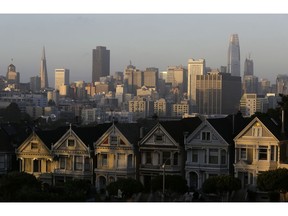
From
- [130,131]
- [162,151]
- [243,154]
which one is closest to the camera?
[243,154]

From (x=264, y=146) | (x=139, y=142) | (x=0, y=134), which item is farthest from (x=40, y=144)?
(x=264, y=146)

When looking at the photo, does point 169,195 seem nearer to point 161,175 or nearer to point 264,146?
point 161,175

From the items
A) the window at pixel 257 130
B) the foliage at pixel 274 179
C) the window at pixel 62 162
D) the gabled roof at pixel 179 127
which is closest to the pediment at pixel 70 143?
the window at pixel 62 162

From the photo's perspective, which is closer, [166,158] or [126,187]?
[126,187]

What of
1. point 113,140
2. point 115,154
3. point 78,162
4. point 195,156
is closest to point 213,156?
point 195,156

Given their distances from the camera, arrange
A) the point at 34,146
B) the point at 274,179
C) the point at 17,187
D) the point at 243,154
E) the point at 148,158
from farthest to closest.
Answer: the point at 34,146 < the point at 148,158 < the point at 243,154 < the point at 17,187 < the point at 274,179

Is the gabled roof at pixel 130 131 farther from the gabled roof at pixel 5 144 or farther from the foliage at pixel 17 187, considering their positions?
the gabled roof at pixel 5 144

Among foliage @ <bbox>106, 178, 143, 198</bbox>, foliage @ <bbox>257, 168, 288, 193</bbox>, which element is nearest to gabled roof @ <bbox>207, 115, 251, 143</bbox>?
Answer: foliage @ <bbox>257, 168, 288, 193</bbox>

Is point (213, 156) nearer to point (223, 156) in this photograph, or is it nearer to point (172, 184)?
point (223, 156)
